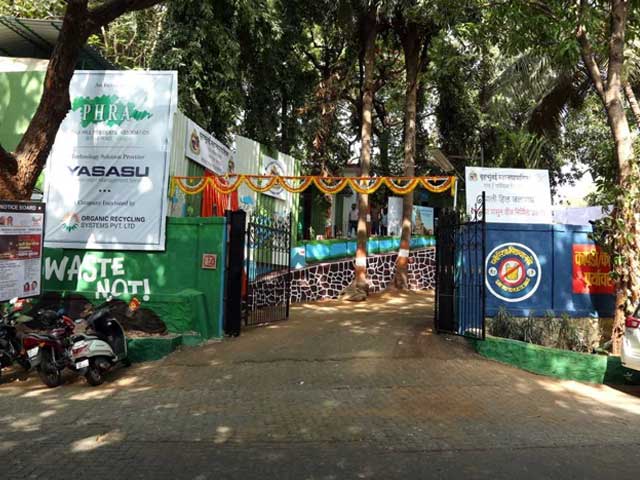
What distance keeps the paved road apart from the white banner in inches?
185

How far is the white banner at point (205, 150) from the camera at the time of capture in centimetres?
1134

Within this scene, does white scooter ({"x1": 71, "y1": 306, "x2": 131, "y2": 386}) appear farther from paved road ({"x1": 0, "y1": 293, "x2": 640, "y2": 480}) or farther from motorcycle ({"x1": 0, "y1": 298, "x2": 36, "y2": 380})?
motorcycle ({"x1": 0, "y1": 298, "x2": 36, "y2": 380})

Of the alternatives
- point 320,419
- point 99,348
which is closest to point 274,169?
point 99,348

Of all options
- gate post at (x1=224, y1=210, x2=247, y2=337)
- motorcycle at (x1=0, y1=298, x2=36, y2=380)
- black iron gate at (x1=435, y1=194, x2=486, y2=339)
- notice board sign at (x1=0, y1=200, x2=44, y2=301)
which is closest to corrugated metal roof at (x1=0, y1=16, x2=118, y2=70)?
notice board sign at (x1=0, y1=200, x2=44, y2=301)

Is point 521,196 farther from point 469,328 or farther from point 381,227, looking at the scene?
point 381,227

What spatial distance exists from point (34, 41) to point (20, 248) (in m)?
8.42

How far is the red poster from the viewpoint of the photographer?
9656mm

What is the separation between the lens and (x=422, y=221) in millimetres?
21859

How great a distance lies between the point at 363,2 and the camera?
1338 centimetres

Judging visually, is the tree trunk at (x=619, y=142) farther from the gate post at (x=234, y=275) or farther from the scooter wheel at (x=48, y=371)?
the scooter wheel at (x=48, y=371)

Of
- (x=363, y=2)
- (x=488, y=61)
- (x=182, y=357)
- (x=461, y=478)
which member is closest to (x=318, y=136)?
(x=363, y=2)

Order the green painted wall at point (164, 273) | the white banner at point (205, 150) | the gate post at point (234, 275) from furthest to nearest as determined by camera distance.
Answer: the white banner at point (205, 150), the gate post at point (234, 275), the green painted wall at point (164, 273)

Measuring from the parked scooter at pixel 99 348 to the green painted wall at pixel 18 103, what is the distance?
17.3ft

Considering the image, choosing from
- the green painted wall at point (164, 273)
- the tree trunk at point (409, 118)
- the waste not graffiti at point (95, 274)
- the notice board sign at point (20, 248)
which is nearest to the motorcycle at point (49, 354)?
the notice board sign at point (20, 248)
